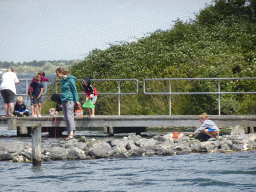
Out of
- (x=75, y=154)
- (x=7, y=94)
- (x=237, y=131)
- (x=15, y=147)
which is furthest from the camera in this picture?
(x=7, y=94)

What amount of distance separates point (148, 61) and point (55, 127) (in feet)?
24.5

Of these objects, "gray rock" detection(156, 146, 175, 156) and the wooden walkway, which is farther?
the wooden walkway

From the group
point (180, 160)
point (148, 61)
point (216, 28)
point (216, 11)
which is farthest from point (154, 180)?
point (216, 11)

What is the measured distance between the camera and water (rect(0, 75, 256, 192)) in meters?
8.59

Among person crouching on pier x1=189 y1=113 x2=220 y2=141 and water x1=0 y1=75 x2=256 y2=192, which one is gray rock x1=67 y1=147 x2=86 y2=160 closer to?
water x1=0 y1=75 x2=256 y2=192

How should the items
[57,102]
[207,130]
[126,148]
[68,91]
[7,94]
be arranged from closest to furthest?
[126,148] < [68,91] < [207,130] < [57,102] < [7,94]

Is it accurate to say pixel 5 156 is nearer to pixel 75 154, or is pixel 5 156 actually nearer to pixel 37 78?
pixel 75 154

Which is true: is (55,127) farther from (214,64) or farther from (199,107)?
(214,64)

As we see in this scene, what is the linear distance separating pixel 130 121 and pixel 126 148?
9.55 ft

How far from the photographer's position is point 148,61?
888 inches

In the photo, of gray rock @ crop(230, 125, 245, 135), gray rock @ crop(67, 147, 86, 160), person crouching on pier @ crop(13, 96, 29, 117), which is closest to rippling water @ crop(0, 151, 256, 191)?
gray rock @ crop(67, 147, 86, 160)

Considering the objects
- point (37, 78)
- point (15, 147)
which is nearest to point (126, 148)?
point (15, 147)

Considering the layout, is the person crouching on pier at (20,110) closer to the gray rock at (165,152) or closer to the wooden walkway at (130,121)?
the wooden walkway at (130,121)

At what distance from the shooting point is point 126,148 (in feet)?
40.5
